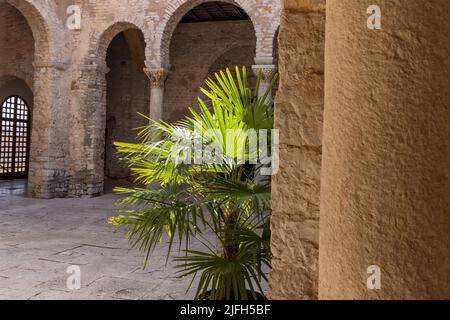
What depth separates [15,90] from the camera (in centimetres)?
1305

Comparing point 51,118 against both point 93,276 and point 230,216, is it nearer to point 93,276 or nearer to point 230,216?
point 93,276

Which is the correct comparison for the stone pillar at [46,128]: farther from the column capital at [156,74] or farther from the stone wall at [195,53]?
the stone wall at [195,53]

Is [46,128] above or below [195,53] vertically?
below

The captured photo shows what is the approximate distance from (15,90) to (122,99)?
345cm

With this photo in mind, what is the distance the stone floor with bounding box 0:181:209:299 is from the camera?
11.1ft

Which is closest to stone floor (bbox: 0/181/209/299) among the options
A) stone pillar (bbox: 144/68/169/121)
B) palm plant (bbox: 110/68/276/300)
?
palm plant (bbox: 110/68/276/300)

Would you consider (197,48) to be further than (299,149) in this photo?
Yes

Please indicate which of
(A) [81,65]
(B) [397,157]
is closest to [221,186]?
(B) [397,157]

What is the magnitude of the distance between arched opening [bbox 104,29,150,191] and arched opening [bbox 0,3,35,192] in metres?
2.51

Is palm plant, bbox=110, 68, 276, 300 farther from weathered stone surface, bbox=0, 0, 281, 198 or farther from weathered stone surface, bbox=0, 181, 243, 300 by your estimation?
weathered stone surface, bbox=0, 0, 281, 198

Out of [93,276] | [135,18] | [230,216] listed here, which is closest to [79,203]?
[135,18]

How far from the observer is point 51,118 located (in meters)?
9.08

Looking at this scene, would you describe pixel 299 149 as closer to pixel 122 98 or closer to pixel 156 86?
pixel 156 86

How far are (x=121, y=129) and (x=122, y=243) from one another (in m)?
8.64
